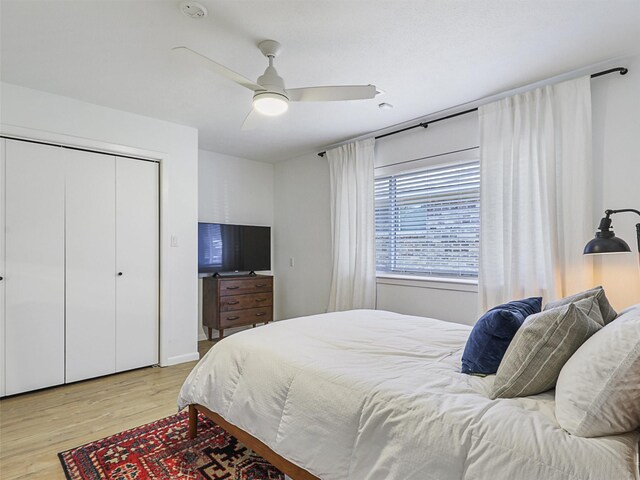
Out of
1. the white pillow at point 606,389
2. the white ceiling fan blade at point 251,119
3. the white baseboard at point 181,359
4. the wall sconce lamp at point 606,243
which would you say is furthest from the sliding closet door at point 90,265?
the wall sconce lamp at point 606,243

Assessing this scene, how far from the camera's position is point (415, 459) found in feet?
3.90

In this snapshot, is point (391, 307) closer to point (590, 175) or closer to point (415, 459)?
point (590, 175)

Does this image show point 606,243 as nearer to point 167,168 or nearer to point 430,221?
point 430,221

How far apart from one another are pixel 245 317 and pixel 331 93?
10.7ft

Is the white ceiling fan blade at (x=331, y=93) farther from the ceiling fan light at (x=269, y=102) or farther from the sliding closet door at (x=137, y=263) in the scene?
the sliding closet door at (x=137, y=263)

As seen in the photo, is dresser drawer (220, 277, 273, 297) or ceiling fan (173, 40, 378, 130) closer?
ceiling fan (173, 40, 378, 130)

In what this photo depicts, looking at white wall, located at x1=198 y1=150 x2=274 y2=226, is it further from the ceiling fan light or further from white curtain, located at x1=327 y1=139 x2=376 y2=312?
the ceiling fan light

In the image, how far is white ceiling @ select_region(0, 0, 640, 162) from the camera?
197cm

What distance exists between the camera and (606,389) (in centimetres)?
102

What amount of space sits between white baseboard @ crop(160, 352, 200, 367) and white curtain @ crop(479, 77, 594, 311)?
295 cm

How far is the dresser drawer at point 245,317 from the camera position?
447 cm

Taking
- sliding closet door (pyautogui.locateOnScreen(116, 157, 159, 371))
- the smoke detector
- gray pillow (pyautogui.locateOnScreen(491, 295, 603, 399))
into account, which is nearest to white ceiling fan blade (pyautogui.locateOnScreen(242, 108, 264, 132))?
the smoke detector

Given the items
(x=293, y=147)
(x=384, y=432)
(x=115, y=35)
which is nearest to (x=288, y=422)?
(x=384, y=432)

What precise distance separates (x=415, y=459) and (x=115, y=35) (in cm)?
271
